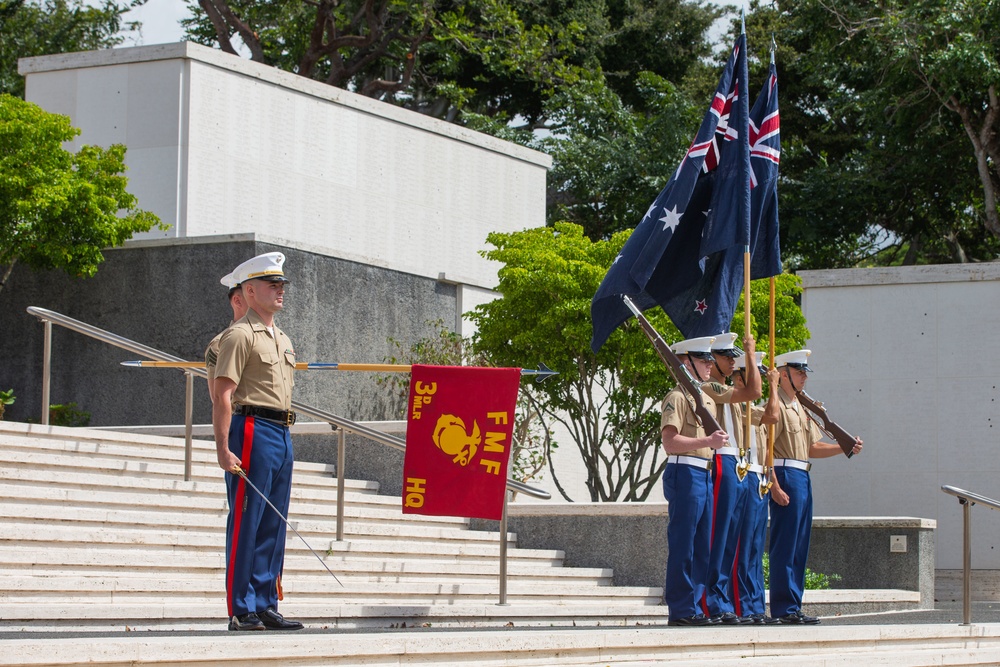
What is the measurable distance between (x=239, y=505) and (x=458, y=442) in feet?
7.33

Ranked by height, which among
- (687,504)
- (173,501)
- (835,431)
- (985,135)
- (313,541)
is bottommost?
(313,541)

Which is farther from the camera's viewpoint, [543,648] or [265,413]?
[265,413]

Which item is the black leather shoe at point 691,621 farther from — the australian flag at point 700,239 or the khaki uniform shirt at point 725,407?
the australian flag at point 700,239

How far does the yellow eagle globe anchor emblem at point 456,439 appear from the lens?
29.2 feet

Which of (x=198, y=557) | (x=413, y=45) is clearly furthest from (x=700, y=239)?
(x=413, y=45)

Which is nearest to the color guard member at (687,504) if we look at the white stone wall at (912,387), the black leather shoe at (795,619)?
the black leather shoe at (795,619)

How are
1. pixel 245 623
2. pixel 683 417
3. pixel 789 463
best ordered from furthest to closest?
pixel 789 463, pixel 683 417, pixel 245 623

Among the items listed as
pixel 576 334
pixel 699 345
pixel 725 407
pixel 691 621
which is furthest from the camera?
pixel 576 334

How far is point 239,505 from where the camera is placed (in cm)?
695

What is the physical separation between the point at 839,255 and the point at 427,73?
9424 millimetres

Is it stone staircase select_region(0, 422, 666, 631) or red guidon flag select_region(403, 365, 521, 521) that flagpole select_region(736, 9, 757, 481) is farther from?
stone staircase select_region(0, 422, 666, 631)

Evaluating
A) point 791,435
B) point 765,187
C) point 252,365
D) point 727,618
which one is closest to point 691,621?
point 727,618

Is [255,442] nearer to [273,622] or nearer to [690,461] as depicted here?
[273,622]

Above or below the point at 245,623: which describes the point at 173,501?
above
